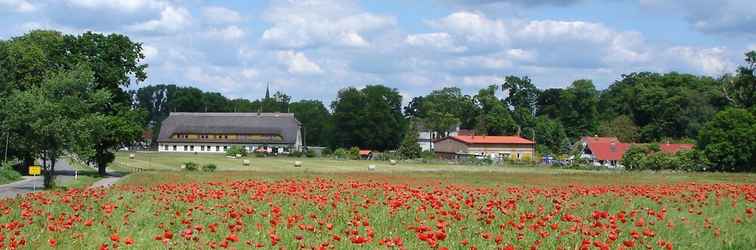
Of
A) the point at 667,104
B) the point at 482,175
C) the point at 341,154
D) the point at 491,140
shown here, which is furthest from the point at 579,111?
the point at 482,175

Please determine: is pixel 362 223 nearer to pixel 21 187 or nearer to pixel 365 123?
pixel 21 187

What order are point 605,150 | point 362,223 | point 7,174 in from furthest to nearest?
point 605,150 → point 7,174 → point 362,223

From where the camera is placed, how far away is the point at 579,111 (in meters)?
177

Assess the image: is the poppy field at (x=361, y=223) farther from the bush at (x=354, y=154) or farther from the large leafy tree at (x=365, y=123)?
the large leafy tree at (x=365, y=123)

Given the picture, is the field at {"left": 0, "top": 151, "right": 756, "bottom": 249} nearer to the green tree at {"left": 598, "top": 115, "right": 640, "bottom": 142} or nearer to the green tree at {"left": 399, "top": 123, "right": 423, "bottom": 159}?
the green tree at {"left": 399, "top": 123, "right": 423, "bottom": 159}

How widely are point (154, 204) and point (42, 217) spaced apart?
2974mm

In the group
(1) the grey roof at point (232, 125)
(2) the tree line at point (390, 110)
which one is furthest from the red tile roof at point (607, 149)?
(1) the grey roof at point (232, 125)

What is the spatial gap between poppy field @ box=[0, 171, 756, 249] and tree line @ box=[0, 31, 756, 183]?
25.7 metres

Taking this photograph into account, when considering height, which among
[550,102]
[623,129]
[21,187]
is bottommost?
[21,187]

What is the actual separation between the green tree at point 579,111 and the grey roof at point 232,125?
53.2 m

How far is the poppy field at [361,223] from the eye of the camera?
1123 centimetres

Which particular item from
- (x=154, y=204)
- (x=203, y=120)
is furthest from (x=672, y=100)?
(x=154, y=204)

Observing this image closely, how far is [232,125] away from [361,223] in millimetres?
164695

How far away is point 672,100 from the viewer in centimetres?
14712
